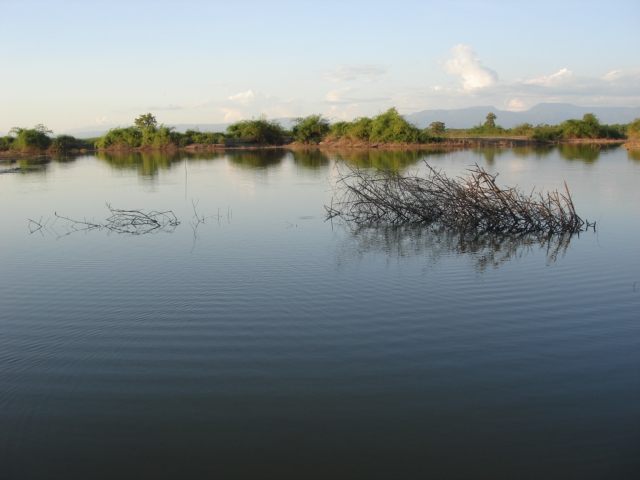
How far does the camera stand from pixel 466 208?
11.4 m

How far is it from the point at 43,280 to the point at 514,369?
6687 mm

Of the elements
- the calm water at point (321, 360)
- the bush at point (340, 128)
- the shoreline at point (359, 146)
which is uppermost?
the bush at point (340, 128)

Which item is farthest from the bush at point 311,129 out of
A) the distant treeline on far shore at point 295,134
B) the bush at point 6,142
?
the bush at point 6,142

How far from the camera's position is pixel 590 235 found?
10.6m

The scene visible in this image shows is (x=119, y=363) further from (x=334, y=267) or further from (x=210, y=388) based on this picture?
(x=334, y=267)

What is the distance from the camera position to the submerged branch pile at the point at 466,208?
1099cm

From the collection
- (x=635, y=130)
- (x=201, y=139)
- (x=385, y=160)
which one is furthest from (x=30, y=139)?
(x=635, y=130)

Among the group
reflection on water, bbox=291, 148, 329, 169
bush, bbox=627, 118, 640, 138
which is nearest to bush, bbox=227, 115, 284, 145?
reflection on water, bbox=291, 148, 329, 169

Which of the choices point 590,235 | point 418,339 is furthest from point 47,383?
point 590,235

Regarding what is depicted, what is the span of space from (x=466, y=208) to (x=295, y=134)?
53.0 m

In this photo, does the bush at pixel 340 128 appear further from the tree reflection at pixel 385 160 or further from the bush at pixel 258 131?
the tree reflection at pixel 385 160

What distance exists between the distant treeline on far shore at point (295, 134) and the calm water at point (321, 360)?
45344 mm

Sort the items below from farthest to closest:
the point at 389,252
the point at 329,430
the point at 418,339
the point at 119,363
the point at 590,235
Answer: the point at 590,235, the point at 389,252, the point at 418,339, the point at 119,363, the point at 329,430

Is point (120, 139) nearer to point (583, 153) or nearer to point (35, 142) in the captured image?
point (35, 142)
